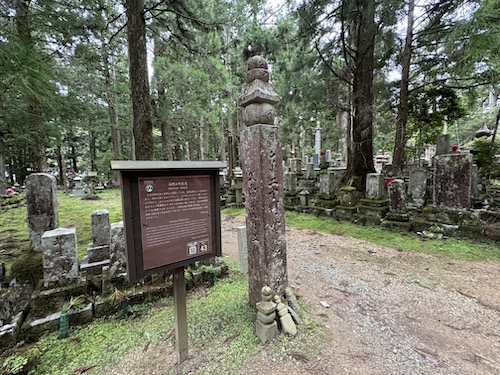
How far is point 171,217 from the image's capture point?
69.1 inches

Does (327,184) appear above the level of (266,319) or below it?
above

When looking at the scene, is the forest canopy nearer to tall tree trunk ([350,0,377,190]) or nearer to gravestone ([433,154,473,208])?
tall tree trunk ([350,0,377,190])

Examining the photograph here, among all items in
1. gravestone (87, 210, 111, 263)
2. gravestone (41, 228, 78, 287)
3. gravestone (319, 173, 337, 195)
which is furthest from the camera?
gravestone (319, 173, 337, 195)

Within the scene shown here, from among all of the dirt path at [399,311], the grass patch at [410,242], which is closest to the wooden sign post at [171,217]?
the dirt path at [399,311]

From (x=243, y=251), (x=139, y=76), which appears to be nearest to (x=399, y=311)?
(x=243, y=251)

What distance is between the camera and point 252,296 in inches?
103

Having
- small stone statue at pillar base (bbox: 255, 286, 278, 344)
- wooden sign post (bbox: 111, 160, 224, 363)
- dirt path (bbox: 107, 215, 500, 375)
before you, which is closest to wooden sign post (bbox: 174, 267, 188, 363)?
wooden sign post (bbox: 111, 160, 224, 363)

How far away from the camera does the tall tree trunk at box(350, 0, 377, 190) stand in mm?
6273

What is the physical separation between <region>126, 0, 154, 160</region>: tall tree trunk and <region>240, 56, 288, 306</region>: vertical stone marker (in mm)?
3030

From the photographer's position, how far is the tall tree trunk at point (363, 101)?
6.27 metres

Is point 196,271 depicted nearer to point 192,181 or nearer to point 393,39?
point 192,181


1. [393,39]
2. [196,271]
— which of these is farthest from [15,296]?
[393,39]

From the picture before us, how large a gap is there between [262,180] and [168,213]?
41.1 inches

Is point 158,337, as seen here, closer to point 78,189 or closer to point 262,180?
point 262,180
